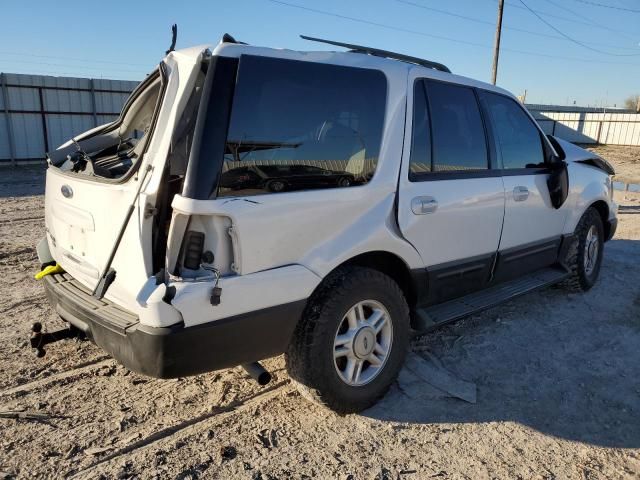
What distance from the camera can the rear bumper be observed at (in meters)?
2.30

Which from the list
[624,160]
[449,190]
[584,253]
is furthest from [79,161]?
[624,160]

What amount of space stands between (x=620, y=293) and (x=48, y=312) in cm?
560

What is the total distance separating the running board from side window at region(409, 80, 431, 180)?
3.14ft

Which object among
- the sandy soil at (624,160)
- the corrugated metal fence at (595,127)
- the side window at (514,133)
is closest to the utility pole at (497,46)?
the sandy soil at (624,160)

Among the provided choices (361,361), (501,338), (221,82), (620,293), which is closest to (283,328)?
(361,361)

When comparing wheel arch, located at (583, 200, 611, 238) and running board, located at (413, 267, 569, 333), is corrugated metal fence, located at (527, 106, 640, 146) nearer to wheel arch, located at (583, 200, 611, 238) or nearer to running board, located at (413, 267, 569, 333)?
wheel arch, located at (583, 200, 611, 238)

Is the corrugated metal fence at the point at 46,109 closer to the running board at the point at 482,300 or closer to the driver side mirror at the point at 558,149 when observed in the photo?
the driver side mirror at the point at 558,149

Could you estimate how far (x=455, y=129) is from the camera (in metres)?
3.59

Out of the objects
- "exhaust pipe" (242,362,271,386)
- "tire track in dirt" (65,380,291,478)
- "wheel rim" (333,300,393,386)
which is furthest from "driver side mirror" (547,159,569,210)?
"exhaust pipe" (242,362,271,386)

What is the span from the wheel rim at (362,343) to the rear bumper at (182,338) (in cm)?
39

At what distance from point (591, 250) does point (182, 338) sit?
4.71 m

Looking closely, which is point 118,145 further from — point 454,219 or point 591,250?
point 591,250

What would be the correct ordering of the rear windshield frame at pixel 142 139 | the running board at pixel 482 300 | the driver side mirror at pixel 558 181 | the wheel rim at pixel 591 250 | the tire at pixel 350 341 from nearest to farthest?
the rear windshield frame at pixel 142 139, the tire at pixel 350 341, the running board at pixel 482 300, the driver side mirror at pixel 558 181, the wheel rim at pixel 591 250

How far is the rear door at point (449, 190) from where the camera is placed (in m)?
3.23
